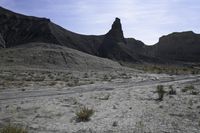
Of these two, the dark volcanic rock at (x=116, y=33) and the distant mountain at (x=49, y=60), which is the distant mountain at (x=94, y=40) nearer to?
the dark volcanic rock at (x=116, y=33)

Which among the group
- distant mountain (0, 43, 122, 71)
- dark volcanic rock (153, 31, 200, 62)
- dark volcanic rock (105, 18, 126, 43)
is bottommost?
distant mountain (0, 43, 122, 71)

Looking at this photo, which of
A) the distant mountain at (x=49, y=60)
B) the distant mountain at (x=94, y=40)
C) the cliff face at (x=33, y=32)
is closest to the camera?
the distant mountain at (x=49, y=60)

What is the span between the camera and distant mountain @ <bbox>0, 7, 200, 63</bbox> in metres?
120

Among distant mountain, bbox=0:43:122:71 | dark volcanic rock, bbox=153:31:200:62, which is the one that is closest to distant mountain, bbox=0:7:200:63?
dark volcanic rock, bbox=153:31:200:62

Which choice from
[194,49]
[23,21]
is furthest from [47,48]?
[194,49]

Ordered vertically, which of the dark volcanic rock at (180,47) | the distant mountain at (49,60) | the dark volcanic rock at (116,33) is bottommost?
the distant mountain at (49,60)

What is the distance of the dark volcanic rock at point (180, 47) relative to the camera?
163875 mm

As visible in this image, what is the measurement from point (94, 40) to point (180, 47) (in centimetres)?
4961

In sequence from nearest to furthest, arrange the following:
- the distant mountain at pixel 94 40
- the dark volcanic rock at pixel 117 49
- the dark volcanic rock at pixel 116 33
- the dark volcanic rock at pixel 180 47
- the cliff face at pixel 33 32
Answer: the cliff face at pixel 33 32
the distant mountain at pixel 94 40
the dark volcanic rock at pixel 117 49
the dark volcanic rock at pixel 116 33
the dark volcanic rock at pixel 180 47

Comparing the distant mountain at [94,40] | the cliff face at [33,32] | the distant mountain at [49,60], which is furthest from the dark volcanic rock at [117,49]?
the distant mountain at [49,60]

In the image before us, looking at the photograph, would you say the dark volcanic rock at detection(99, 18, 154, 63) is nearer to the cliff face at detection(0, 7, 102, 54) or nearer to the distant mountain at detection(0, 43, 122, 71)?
the cliff face at detection(0, 7, 102, 54)

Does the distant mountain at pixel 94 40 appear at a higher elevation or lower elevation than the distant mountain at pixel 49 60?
higher

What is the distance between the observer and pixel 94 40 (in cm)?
14300

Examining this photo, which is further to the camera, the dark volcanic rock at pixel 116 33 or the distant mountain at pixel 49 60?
the dark volcanic rock at pixel 116 33
